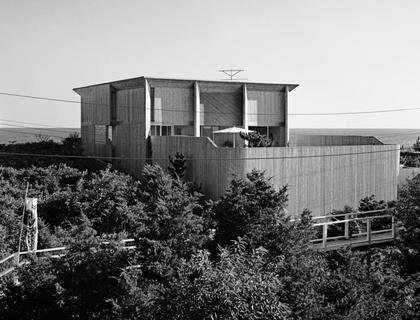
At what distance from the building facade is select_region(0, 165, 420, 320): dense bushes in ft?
17.6

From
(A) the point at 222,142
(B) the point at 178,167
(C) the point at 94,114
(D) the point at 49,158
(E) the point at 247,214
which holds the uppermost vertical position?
(C) the point at 94,114

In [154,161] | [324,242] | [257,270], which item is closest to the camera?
[257,270]

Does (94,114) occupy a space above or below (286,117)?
above

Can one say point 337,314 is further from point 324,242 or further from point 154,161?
point 154,161

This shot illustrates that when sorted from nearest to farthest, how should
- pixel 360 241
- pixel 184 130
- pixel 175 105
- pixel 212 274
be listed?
pixel 212 274 → pixel 360 241 → pixel 175 105 → pixel 184 130

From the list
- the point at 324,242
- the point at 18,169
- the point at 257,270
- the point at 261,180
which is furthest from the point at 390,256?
the point at 18,169

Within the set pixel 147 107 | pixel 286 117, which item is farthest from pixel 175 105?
pixel 286 117

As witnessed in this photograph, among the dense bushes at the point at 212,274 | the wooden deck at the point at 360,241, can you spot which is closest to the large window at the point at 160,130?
the dense bushes at the point at 212,274

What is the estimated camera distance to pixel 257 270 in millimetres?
10500

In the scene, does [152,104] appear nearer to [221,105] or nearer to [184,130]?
[184,130]

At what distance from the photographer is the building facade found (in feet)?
74.9

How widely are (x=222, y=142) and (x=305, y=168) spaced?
7.39 m

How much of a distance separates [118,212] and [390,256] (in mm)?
10646

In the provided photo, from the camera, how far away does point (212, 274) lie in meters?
9.69
